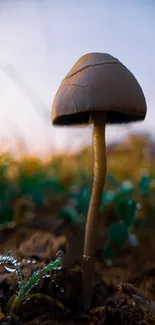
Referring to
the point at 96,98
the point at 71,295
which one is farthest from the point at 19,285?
the point at 96,98

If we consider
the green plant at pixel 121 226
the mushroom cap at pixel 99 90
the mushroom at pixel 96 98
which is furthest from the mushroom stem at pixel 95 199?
the green plant at pixel 121 226

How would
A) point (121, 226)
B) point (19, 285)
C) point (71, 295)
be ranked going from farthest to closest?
point (121, 226), point (71, 295), point (19, 285)

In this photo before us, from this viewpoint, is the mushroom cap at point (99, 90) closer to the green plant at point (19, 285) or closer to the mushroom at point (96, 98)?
the mushroom at point (96, 98)

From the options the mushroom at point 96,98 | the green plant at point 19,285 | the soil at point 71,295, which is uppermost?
the mushroom at point 96,98

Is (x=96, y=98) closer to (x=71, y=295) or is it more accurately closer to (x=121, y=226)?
(x=71, y=295)

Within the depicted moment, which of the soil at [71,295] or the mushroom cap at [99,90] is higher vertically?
the mushroom cap at [99,90]

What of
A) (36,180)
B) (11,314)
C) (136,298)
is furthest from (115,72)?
(36,180)

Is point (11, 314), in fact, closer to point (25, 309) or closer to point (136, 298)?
point (25, 309)

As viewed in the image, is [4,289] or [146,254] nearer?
[4,289]
